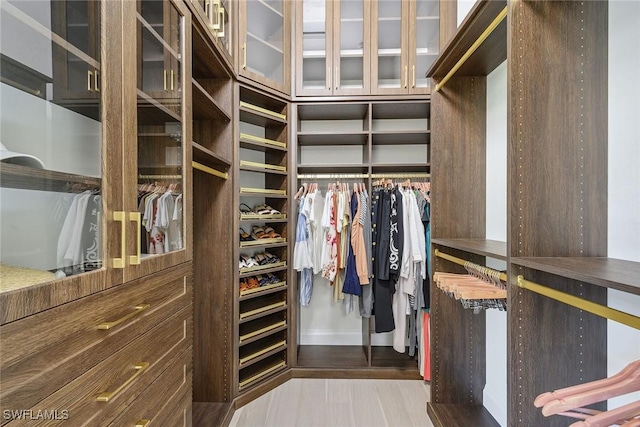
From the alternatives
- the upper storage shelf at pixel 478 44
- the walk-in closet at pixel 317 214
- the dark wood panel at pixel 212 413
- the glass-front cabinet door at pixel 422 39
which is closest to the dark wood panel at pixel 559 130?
the walk-in closet at pixel 317 214

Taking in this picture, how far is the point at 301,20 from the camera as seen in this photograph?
7.86 ft

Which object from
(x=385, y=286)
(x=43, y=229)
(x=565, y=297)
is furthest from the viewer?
(x=385, y=286)

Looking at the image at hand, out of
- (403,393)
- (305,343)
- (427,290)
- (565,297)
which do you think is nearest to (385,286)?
(427,290)

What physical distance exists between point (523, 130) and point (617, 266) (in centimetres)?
50

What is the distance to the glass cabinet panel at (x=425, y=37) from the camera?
7.69 feet

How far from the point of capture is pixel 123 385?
84 cm

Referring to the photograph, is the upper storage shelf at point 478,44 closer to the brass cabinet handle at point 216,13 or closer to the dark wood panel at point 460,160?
the dark wood panel at point 460,160

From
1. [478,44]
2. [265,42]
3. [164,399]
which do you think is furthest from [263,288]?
[478,44]

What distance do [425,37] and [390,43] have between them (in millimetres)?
267

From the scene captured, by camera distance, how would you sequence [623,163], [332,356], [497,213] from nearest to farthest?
[623,163], [497,213], [332,356]

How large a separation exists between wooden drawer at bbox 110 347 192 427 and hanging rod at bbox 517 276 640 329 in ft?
4.17

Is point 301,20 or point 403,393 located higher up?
point 301,20

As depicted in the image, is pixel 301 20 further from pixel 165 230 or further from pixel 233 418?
pixel 233 418

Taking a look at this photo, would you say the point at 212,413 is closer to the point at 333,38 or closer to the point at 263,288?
the point at 263,288
